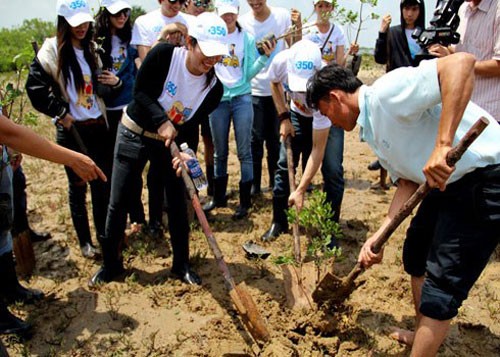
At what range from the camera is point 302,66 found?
3588 mm

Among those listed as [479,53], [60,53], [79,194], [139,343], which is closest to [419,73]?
[479,53]

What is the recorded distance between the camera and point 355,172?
6617 mm

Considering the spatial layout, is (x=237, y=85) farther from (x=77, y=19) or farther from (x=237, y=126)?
(x=77, y=19)

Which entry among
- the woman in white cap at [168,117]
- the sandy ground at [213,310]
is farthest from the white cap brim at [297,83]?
the sandy ground at [213,310]

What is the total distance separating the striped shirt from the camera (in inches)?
128

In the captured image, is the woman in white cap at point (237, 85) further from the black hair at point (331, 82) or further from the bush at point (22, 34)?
the bush at point (22, 34)

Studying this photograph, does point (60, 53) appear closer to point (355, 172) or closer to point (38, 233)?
point (38, 233)

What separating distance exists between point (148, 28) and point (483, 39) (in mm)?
3071

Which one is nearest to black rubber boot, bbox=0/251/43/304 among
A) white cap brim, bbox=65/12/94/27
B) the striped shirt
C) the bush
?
white cap brim, bbox=65/12/94/27

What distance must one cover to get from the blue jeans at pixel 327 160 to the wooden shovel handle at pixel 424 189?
154 cm

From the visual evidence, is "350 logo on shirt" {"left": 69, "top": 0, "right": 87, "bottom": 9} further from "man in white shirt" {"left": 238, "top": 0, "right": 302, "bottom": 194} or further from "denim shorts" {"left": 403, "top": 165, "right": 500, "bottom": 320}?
"denim shorts" {"left": 403, "top": 165, "right": 500, "bottom": 320}

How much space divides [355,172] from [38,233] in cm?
426

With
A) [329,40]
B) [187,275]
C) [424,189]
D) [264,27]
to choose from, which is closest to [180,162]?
[187,275]

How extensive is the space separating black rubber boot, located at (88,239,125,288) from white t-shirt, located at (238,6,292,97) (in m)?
2.37
